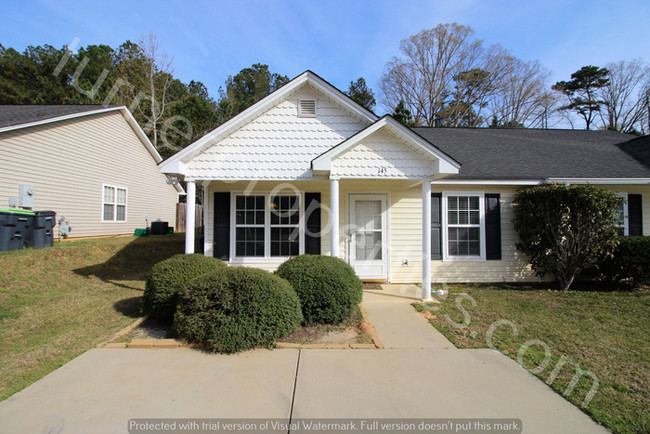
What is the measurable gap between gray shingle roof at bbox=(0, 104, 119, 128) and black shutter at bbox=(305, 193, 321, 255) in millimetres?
9837

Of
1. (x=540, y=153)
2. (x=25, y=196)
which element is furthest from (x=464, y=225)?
(x=25, y=196)

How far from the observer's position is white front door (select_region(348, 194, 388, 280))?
8.27 metres

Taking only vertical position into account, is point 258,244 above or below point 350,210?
below

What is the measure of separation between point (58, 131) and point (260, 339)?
12932mm

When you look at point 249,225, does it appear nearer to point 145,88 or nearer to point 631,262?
point 631,262

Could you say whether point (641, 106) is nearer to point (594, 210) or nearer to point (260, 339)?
point (594, 210)

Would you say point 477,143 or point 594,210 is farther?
point 477,143

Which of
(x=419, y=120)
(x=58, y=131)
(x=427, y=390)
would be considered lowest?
(x=427, y=390)

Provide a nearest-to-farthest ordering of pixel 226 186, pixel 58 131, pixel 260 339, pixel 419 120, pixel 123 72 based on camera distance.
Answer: pixel 260 339 < pixel 226 186 < pixel 58 131 < pixel 123 72 < pixel 419 120

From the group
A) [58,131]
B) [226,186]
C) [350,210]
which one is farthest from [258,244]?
[58,131]

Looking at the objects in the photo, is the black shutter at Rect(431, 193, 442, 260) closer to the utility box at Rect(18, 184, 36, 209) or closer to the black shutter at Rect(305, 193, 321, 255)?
the black shutter at Rect(305, 193, 321, 255)

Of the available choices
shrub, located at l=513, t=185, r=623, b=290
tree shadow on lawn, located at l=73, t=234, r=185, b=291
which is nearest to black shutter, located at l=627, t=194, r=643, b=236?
shrub, located at l=513, t=185, r=623, b=290

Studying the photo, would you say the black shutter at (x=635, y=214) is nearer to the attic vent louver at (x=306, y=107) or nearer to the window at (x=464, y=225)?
the window at (x=464, y=225)

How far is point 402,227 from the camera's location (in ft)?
27.3
